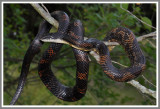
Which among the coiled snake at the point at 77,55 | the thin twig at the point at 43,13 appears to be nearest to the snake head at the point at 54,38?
the coiled snake at the point at 77,55

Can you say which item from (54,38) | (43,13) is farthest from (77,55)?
(43,13)

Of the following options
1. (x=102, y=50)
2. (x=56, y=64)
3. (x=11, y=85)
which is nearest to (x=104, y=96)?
(x=56, y=64)

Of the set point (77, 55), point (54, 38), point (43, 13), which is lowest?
point (77, 55)

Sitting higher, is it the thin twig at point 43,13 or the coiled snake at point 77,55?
the thin twig at point 43,13

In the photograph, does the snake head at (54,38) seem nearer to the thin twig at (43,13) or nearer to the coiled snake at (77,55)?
the coiled snake at (77,55)

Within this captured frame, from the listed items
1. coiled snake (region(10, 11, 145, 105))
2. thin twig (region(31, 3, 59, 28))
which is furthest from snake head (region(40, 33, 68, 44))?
thin twig (region(31, 3, 59, 28))

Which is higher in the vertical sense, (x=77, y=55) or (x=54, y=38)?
(x=54, y=38)

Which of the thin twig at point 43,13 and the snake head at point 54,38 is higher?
the thin twig at point 43,13

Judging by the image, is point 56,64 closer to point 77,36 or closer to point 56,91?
point 56,91

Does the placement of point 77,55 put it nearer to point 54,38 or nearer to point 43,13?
point 54,38
